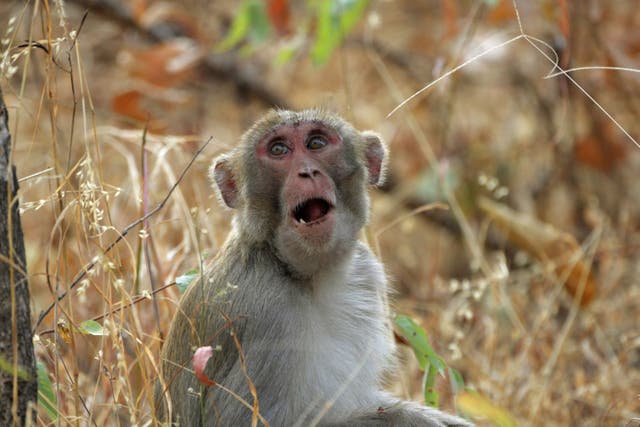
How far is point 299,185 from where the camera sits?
3672 mm

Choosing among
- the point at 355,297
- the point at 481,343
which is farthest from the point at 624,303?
the point at 355,297

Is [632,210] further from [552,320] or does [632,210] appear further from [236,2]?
[236,2]

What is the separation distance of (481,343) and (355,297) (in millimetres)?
2169

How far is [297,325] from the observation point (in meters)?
3.68

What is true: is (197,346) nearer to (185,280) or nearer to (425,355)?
(185,280)

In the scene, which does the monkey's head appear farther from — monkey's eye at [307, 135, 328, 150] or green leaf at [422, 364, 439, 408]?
green leaf at [422, 364, 439, 408]

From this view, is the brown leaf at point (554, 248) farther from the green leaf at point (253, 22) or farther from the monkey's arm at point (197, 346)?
the monkey's arm at point (197, 346)

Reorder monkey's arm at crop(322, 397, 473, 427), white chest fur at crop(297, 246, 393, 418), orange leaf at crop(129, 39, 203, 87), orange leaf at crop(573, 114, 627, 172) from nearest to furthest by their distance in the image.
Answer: monkey's arm at crop(322, 397, 473, 427), white chest fur at crop(297, 246, 393, 418), orange leaf at crop(129, 39, 203, 87), orange leaf at crop(573, 114, 627, 172)

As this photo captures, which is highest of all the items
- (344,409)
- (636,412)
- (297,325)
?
(297,325)

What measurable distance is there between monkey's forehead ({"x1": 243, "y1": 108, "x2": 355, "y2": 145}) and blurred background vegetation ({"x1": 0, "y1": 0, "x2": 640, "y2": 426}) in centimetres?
39

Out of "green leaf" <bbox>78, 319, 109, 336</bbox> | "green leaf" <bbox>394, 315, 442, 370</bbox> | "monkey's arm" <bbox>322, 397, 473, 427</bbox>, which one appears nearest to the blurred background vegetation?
"green leaf" <bbox>78, 319, 109, 336</bbox>

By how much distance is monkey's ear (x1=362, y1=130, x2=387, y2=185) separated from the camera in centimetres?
427

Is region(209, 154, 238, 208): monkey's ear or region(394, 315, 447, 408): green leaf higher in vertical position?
region(209, 154, 238, 208): monkey's ear

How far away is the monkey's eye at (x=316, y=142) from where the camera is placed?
12.8 feet
